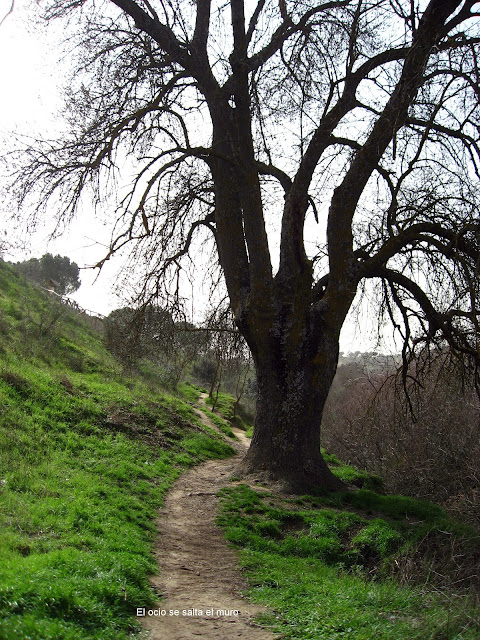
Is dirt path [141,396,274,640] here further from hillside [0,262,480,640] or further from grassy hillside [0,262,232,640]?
grassy hillside [0,262,232,640]

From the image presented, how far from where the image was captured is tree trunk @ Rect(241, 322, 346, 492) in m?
8.77

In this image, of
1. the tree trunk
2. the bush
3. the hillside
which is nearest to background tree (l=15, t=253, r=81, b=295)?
the hillside

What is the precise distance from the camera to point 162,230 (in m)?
9.17

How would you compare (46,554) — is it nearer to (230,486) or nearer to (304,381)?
(230,486)

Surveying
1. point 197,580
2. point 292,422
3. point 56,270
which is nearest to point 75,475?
point 197,580

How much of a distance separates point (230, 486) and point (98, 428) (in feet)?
10.6

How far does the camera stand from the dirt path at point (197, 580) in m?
3.87

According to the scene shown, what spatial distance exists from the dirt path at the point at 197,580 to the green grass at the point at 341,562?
7.8 inches

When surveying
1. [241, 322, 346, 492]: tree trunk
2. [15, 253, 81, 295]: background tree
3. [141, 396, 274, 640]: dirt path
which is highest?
[15, 253, 81, 295]: background tree

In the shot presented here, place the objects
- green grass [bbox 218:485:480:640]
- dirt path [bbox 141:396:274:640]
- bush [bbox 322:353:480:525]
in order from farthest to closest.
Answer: bush [bbox 322:353:480:525], dirt path [bbox 141:396:274:640], green grass [bbox 218:485:480:640]

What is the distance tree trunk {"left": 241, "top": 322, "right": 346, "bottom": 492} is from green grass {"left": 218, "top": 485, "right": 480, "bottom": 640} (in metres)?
0.63

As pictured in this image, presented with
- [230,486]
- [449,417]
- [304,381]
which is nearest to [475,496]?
[304,381]

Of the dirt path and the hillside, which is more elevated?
the hillside

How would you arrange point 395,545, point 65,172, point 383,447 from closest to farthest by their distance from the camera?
1. point 395,545
2. point 65,172
3. point 383,447
